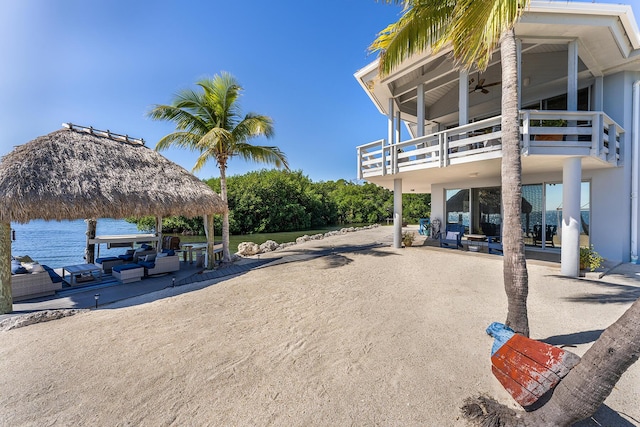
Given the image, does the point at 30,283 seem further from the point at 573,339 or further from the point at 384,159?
the point at 384,159

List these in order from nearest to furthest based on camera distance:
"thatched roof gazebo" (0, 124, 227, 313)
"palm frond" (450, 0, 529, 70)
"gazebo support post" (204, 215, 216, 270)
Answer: "palm frond" (450, 0, 529, 70) → "thatched roof gazebo" (0, 124, 227, 313) → "gazebo support post" (204, 215, 216, 270)

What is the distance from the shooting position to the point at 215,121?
10.0 meters

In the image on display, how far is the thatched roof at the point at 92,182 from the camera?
583 centimetres

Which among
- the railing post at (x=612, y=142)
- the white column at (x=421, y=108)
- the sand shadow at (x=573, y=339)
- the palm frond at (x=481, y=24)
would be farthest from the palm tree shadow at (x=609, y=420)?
the white column at (x=421, y=108)

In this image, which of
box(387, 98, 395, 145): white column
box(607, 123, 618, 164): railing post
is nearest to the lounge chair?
box(607, 123, 618, 164): railing post

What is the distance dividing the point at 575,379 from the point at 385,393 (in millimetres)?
1615

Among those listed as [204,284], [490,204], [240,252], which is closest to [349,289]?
[204,284]

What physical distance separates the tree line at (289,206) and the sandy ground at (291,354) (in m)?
19.6

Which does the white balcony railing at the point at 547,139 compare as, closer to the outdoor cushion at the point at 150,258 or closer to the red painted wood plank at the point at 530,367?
the red painted wood plank at the point at 530,367

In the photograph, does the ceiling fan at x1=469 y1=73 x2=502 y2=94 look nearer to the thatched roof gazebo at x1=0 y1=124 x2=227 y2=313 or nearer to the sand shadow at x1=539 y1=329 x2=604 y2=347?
the sand shadow at x1=539 y1=329 x2=604 y2=347

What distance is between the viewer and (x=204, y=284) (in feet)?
23.9

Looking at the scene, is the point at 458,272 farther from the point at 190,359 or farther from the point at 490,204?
the point at 190,359

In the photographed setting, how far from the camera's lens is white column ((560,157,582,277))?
663 centimetres

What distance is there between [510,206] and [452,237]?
8067 millimetres
